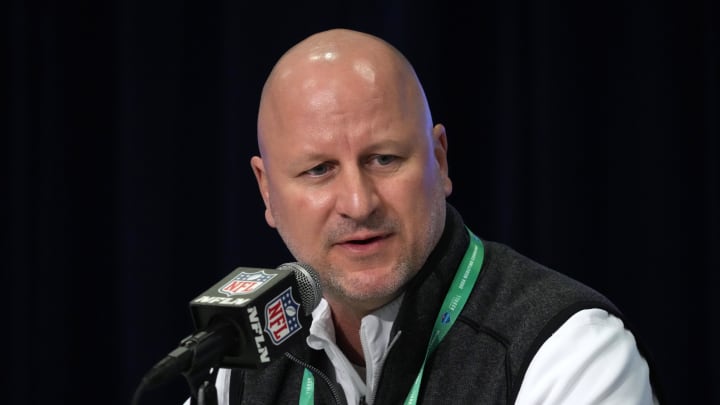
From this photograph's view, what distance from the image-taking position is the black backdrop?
Answer: 7.91ft

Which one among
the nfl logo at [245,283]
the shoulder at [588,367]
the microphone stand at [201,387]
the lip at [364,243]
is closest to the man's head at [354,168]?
the lip at [364,243]

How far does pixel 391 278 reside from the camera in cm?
146

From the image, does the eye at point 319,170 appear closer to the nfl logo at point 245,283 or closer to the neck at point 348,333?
the neck at point 348,333

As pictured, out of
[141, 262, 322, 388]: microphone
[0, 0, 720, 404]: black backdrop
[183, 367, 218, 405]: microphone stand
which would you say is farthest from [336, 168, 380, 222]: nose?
[0, 0, 720, 404]: black backdrop

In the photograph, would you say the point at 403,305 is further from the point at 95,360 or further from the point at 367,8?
the point at 95,360

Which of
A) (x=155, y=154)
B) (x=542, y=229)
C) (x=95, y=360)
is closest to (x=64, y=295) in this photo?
(x=95, y=360)

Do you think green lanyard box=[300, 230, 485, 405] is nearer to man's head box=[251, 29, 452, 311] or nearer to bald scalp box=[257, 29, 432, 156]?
man's head box=[251, 29, 452, 311]

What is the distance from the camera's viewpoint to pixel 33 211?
272cm

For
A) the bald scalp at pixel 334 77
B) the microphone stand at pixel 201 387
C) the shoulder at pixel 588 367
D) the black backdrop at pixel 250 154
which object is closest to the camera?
the microphone stand at pixel 201 387

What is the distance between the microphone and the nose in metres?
0.37

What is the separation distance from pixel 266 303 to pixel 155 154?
1812 mm

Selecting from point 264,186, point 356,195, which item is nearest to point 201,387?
point 356,195

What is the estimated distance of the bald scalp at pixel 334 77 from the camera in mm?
1530

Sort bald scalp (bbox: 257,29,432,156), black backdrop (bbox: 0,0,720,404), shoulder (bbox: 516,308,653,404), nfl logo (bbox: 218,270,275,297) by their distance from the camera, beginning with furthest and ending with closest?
black backdrop (bbox: 0,0,720,404) → bald scalp (bbox: 257,29,432,156) → shoulder (bbox: 516,308,653,404) → nfl logo (bbox: 218,270,275,297)
